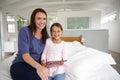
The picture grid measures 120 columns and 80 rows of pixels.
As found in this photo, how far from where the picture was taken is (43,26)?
1.67 meters

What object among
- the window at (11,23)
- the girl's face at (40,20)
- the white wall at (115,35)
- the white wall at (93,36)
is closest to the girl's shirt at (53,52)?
the girl's face at (40,20)

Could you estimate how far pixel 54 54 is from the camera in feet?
5.33

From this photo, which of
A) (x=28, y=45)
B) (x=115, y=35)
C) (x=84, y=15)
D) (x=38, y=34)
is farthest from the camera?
(x=115, y=35)

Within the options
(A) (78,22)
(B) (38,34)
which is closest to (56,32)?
(B) (38,34)

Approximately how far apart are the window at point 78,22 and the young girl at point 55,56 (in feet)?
11.5

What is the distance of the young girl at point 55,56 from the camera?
1.58 meters

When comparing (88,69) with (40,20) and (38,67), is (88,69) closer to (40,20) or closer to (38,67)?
(38,67)

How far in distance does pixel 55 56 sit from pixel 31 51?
0.22m

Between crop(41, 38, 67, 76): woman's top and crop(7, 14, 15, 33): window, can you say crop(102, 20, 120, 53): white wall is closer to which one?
crop(7, 14, 15, 33): window

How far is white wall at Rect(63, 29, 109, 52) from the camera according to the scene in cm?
371

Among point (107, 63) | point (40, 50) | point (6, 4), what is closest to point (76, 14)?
point (107, 63)

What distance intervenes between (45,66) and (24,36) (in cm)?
31

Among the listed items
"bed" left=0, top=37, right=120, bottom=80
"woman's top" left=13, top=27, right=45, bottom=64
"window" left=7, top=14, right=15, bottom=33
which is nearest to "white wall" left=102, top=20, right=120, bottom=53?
"window" left=7, top=14, right=15, bottom=33

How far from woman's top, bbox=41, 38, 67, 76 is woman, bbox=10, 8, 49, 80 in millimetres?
52
